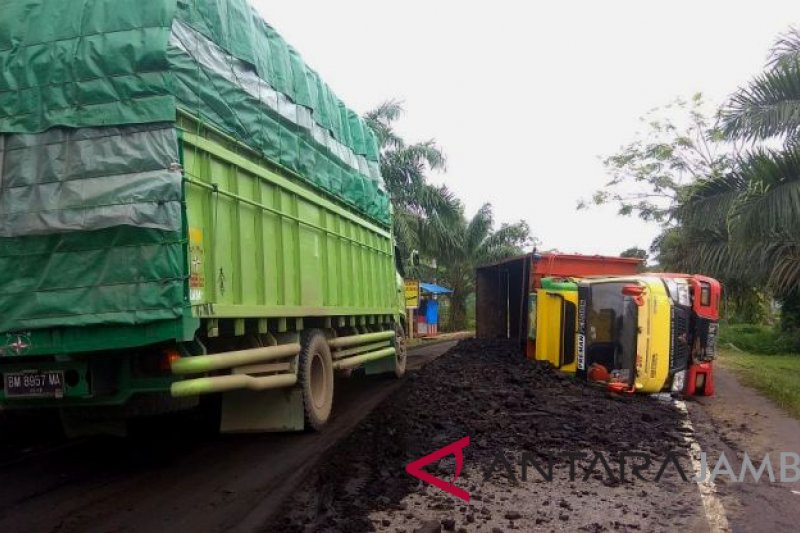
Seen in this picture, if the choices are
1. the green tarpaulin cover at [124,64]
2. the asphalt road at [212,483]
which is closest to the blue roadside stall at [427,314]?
the asphalt road at [212,483]

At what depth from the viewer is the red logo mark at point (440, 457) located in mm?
4824

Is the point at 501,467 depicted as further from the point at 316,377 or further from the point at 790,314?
the point at 790,314

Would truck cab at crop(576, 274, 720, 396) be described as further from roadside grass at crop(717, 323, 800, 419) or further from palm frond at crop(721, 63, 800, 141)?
palm frond at crop(721, 63, 800, 141)

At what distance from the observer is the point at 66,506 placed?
4668mm

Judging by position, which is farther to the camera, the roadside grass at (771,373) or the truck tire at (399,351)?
the truck tire at (399,351)

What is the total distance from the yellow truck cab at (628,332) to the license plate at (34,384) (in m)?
6.37

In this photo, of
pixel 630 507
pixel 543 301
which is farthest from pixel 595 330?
pixel 630 507

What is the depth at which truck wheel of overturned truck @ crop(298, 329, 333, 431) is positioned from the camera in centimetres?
682

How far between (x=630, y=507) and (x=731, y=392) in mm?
6655

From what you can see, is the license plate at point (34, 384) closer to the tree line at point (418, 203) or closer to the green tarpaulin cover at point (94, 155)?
the green tarpaulin cover at point (94, 155)

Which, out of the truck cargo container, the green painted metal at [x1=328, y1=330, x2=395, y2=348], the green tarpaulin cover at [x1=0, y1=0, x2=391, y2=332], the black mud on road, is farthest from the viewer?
the truck cargo container

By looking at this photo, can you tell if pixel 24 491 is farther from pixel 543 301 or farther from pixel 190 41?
pixel 543 301

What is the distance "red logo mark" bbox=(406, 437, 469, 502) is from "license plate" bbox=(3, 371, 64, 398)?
2654 mm

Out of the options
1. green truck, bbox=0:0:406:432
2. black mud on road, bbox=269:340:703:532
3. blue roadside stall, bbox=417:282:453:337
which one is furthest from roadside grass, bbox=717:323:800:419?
blue roadside stall, bbox=417:282:453:337
